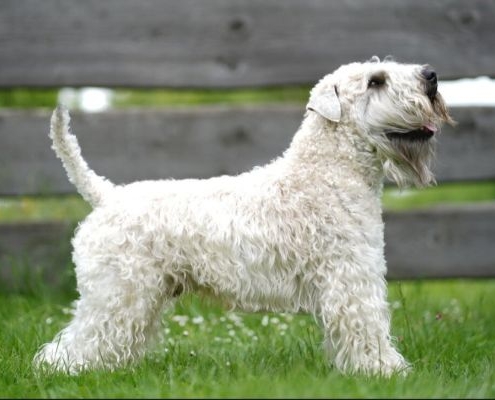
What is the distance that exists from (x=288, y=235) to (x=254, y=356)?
795 mm

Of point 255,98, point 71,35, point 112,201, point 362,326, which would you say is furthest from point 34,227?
point 255,98

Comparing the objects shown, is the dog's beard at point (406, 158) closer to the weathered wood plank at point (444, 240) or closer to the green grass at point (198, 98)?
the weathered wood plank at point (444, 240)

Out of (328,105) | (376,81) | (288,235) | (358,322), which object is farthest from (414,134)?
(358,322)

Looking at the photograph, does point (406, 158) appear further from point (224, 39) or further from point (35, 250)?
point (35, 250)

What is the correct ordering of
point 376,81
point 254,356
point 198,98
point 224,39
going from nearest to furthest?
point 376,81 → point 254,356 → point 224,39 → point 198,98

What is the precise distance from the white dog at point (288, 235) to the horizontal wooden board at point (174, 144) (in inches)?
77.5

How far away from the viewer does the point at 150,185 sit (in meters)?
4.29

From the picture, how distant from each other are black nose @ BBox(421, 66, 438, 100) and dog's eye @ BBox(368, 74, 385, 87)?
19cm

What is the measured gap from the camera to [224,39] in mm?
6238

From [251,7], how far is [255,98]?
7.68 meters

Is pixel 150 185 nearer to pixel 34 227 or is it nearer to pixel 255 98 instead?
pixel 34 227

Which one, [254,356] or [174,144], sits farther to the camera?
[174,144]

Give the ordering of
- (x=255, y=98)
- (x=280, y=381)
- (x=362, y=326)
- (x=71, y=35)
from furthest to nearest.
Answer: (x=255, y=98) → (x=71, y=35) → (x=362, y=326) → (x=280, y=381)

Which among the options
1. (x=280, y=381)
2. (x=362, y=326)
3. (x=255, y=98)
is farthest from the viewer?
(x=255, y=98)
